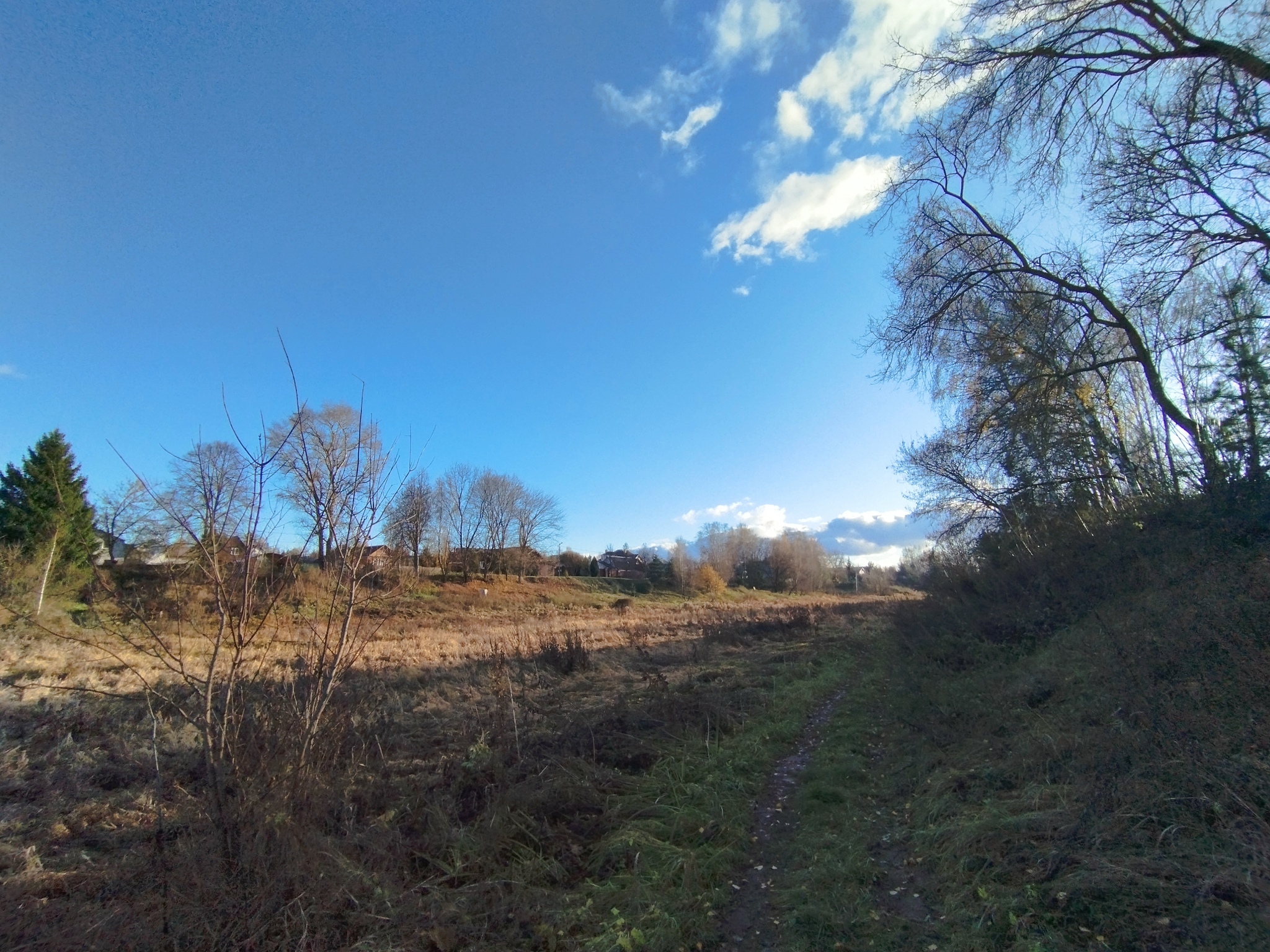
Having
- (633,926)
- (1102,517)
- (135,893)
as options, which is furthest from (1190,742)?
(1102,517)

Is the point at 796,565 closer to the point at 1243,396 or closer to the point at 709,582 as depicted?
the point at 709,582

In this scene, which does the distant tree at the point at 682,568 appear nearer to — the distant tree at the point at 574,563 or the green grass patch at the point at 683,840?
the distant tree at the point at 574,563

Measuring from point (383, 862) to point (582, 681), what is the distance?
9.31 metres

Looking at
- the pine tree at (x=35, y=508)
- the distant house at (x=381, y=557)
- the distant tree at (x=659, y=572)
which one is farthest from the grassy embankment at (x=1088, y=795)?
the distant tree at (x=659, y=572)

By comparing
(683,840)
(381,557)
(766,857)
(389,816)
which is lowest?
(766,857)

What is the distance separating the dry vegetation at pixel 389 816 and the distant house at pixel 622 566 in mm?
67105

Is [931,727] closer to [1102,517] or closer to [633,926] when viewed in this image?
[633,926]

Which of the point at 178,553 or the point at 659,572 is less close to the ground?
the point at 659,572

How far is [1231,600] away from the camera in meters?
6.03

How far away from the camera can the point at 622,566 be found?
97.2 m

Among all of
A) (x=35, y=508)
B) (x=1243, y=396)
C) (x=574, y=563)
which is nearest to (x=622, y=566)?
(x=574, y=563)

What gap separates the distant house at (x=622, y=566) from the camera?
83438mm

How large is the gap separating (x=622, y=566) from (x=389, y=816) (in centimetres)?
9207

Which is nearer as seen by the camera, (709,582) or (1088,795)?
(1088,795)
